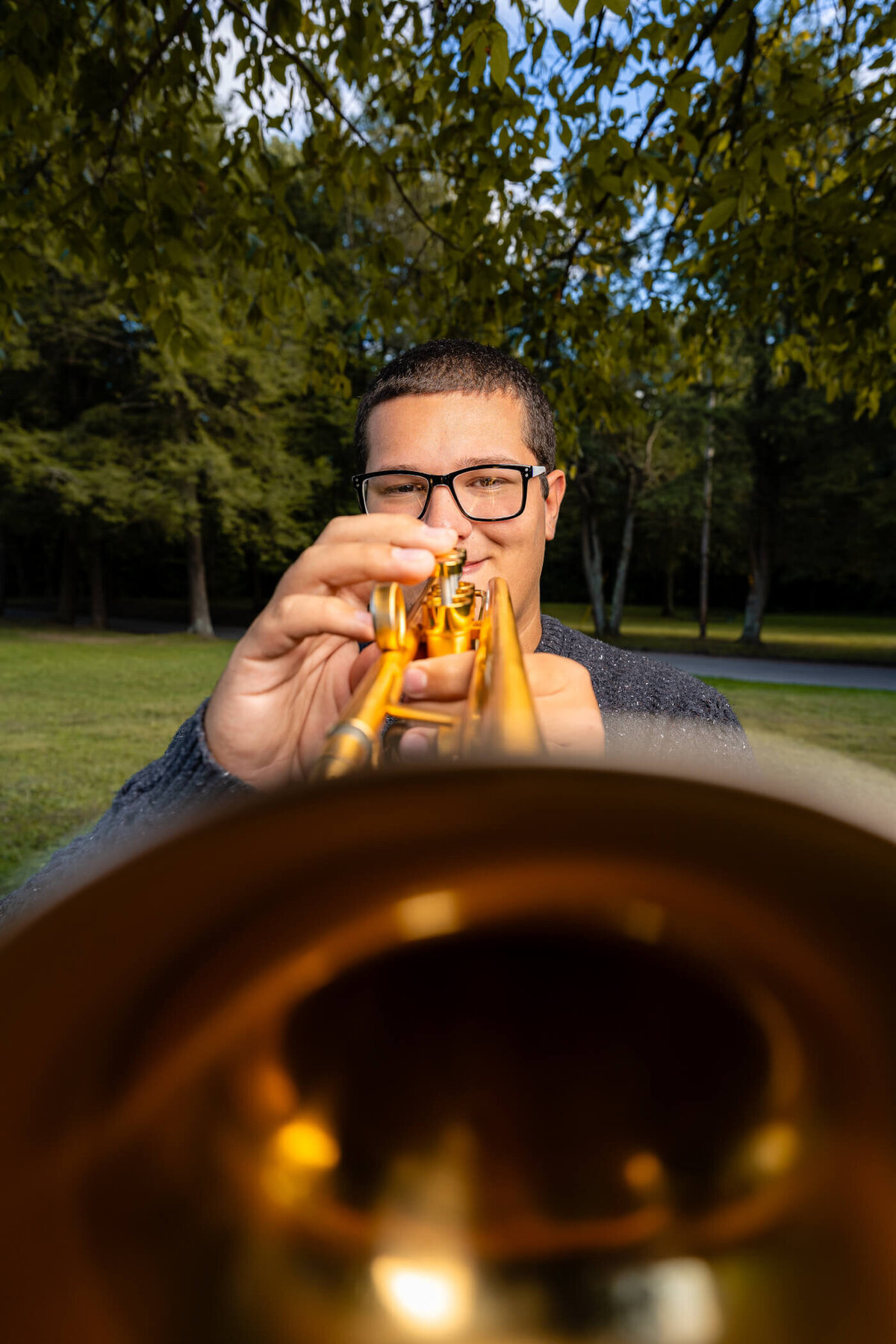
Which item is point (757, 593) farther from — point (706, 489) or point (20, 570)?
point (20, 570)

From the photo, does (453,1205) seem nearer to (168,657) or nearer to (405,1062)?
(405,1062)

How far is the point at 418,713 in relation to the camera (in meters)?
0.85

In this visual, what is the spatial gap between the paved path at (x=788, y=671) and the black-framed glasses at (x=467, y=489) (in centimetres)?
871

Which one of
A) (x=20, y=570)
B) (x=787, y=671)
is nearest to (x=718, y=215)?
(x=787, y=671)

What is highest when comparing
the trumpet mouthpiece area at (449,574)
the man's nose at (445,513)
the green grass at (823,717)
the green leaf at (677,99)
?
the green leaf at (677,99)

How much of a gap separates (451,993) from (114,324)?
19759mm

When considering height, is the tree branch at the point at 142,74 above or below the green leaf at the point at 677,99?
above

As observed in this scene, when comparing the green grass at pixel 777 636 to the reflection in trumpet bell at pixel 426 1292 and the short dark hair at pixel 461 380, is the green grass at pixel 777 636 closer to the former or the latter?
the short dark hair at pixel 461 380

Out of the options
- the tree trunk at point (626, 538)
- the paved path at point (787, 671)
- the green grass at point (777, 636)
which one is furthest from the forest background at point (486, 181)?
the tree trunk at point (626, 538)

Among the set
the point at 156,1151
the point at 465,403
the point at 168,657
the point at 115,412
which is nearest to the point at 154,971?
the point at 156,1151

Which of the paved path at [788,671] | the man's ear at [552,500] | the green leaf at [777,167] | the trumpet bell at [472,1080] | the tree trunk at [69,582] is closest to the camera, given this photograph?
the trumpet bell at [472,1080]

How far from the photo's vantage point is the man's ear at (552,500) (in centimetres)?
206

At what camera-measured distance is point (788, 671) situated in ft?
38.9

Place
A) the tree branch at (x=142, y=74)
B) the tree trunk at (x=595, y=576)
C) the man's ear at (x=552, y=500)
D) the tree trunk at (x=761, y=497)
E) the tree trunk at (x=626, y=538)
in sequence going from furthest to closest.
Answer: the tree trunk at (x=595, y=576) → the tree trunk at (x=626, y=538) → the tree trunk at (x=761, y=497) → the tree branch at (x=142, y=74) → the man's ear at (x=552, y=500)
